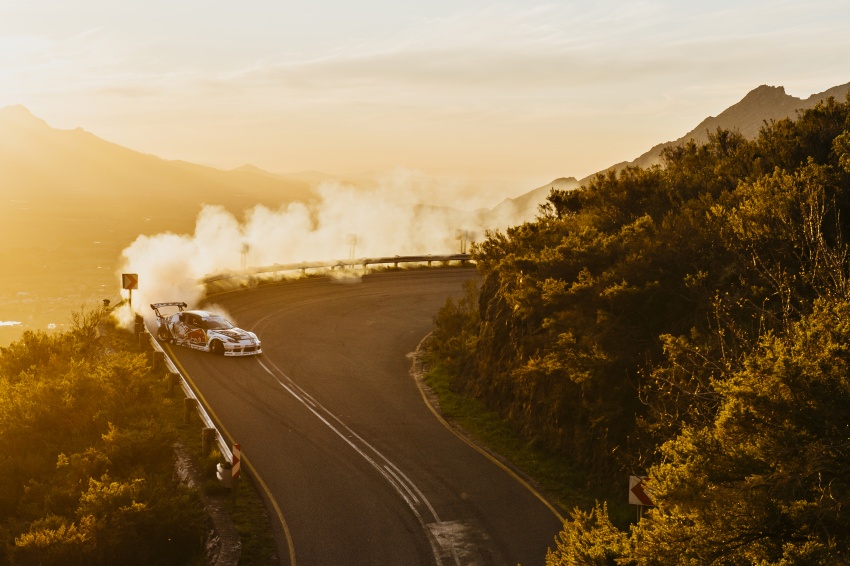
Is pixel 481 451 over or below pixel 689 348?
below

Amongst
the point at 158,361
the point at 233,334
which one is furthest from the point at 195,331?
the point at 158,361

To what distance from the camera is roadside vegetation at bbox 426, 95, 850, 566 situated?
9.21 meters

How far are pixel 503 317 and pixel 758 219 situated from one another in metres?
10.6

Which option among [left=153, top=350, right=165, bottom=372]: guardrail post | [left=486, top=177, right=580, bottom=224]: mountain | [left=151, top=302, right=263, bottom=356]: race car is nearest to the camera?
[left=153, top=350, right=165, bottom=372]: guardrail post

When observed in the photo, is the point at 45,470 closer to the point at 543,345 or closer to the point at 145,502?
the point at 145,502

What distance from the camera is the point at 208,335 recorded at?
2922 cm

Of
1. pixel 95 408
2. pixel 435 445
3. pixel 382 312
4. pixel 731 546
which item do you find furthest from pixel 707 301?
pixel 382 312

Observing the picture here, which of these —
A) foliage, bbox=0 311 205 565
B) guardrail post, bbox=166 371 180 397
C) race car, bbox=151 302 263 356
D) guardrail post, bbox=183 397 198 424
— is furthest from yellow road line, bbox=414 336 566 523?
guardrail post, bbox=166 371 180 397

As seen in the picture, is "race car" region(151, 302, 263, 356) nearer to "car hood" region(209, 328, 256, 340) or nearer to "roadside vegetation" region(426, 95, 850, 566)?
"car hood" region(209, 328, 256, 340)

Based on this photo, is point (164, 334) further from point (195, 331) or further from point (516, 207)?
point (516, 207)

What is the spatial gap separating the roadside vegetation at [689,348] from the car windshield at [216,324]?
840 centimetres

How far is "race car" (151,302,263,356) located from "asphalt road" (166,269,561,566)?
565 mm

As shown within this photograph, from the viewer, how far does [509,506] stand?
1855cm

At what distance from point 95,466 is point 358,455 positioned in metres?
6.78
